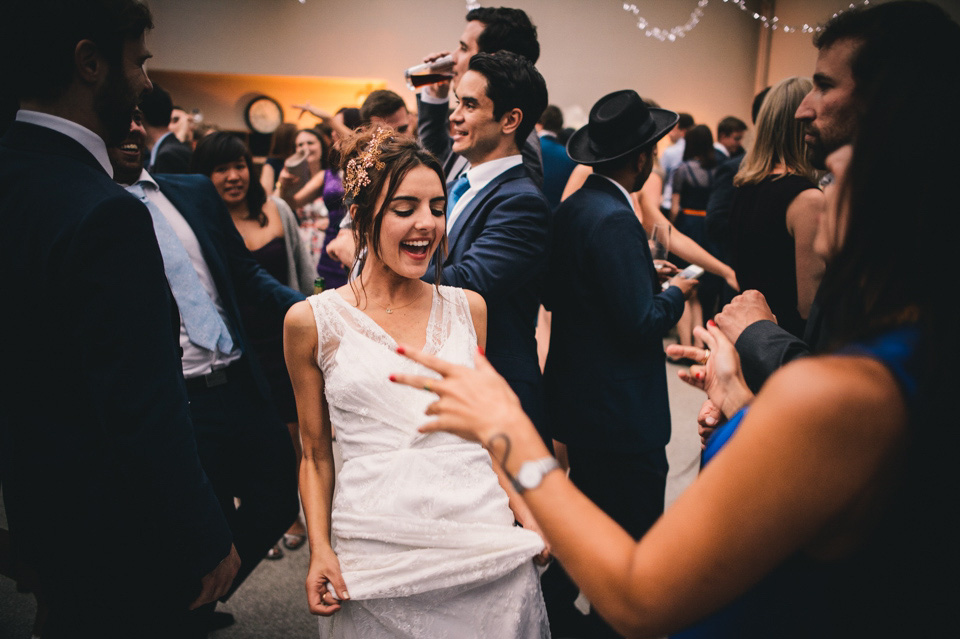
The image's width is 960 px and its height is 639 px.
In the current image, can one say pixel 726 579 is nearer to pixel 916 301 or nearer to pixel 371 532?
pixel 916 301

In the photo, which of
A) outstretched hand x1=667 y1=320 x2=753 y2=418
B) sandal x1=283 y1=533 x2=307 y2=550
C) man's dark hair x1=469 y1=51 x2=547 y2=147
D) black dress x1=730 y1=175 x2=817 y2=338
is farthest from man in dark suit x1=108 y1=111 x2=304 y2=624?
black dress x1=730 y1=175 x2=817 y2=338

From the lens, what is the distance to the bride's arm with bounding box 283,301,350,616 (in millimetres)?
1429

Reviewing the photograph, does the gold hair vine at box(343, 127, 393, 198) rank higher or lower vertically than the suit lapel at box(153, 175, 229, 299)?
higher

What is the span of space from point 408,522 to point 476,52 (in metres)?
2.09

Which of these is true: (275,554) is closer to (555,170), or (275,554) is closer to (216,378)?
(216,378)

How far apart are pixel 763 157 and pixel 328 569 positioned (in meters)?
1.86

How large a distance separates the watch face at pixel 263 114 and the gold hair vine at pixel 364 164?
892 cm

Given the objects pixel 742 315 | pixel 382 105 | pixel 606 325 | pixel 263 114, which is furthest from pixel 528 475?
pixel 263 114

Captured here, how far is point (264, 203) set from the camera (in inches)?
114

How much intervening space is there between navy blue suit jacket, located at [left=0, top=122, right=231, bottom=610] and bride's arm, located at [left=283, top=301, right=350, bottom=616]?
23 cm

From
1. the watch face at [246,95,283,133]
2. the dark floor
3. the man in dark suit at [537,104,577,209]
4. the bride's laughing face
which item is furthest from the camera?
the watch face at [246,95,283,133]

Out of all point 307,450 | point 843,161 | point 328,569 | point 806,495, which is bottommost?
point 328,569

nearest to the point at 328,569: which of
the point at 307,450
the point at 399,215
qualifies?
the point at 307,450

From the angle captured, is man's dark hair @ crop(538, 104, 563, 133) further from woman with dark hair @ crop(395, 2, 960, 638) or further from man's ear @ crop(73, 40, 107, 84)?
woman with dark hair @ crop(395, 2, 960, 638)
